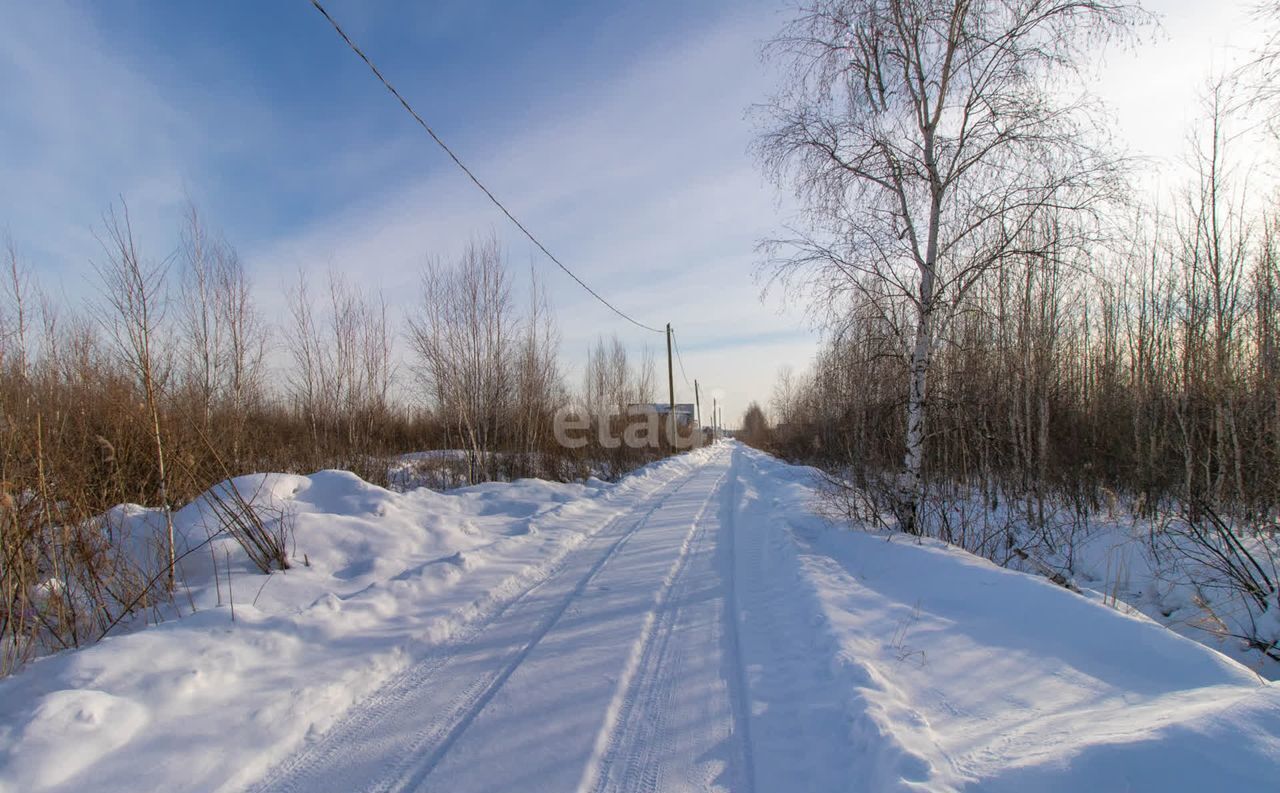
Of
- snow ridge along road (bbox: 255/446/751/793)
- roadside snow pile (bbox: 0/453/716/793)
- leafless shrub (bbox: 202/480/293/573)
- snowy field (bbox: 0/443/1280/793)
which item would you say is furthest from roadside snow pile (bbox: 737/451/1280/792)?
leafless shrub (bbox: 202/480/293/573)

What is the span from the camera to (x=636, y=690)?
10.2ft

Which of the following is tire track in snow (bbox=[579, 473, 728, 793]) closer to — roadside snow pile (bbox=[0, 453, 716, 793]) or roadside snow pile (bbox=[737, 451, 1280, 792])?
roadside snow pile (bbox=[737, 451, 1280, 792])

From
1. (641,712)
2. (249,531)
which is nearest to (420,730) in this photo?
(641,712)

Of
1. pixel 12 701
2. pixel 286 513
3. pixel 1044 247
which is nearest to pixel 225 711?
pixel 12 701

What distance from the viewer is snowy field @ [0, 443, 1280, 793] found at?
228 centimetres

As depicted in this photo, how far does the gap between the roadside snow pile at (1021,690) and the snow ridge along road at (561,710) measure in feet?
2.29

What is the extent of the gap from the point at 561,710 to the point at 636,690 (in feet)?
1.59

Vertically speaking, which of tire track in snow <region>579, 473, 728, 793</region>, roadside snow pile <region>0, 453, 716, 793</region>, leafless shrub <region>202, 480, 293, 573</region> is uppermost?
leafless shrub <region>202, 480, 293, 573</region>

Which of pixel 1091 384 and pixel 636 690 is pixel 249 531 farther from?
pixel 1091 384

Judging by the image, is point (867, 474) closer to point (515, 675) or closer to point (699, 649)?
point (699, 649)

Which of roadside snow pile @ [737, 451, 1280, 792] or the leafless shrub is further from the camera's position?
the leafless shrub

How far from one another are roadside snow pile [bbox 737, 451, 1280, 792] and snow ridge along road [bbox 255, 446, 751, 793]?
698 millimetres

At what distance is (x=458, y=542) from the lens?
7.08m

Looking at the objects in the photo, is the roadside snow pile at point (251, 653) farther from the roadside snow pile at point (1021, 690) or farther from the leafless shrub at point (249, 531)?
the roadside snow pile at point (1021, 690)
